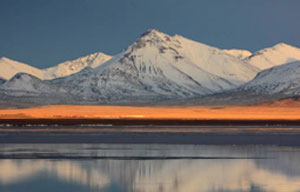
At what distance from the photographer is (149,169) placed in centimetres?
4228

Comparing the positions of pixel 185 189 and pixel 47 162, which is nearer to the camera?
pixel 185 189

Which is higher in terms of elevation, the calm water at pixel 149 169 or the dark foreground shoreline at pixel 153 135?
the dark foreground shoreline at pixel 153 135

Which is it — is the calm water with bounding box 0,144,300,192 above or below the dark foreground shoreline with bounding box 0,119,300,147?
below

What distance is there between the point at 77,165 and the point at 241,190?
13.4 metres

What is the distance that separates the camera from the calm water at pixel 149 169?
35.3 m

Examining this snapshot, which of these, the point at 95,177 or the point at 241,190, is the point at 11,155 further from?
the point at 241,190

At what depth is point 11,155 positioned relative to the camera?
50.6 meters

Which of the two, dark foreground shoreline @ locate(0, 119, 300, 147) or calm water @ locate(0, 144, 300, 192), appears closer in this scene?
calm water @ locate(0, 144, 300, 192)

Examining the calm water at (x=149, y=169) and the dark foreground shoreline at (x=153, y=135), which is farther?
the dark foreground shoreline at (x=153, y=135)

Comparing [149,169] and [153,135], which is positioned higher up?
[153,135]

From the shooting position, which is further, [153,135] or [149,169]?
[153,135]

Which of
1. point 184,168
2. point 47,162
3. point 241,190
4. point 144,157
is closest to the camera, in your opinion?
point 241,190

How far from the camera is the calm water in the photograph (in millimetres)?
35344

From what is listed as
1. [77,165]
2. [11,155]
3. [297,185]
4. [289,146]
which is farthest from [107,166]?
[289,146]
